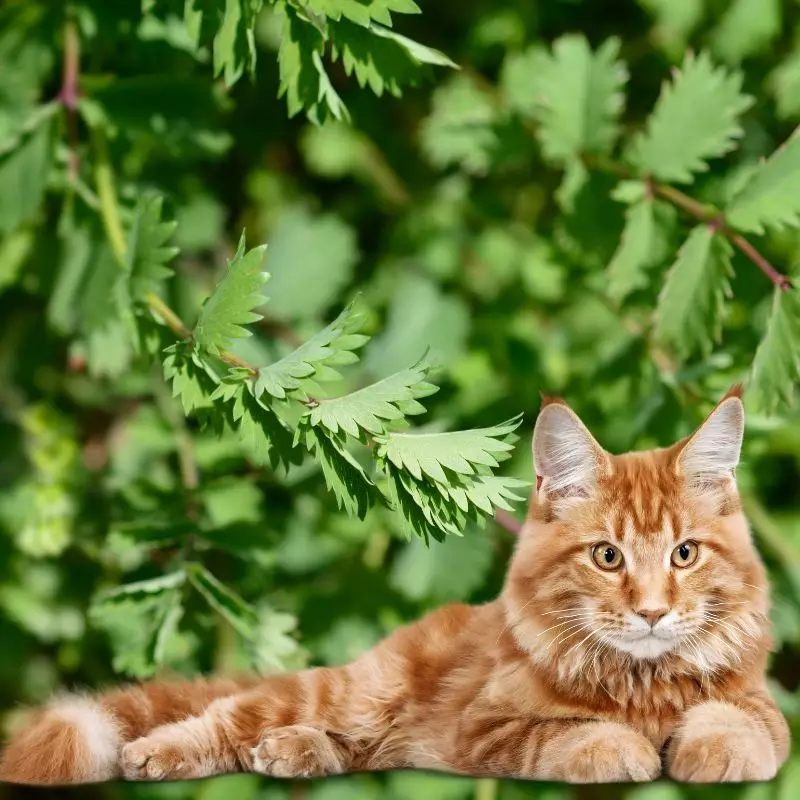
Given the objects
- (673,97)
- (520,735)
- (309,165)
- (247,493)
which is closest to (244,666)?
(247,493)

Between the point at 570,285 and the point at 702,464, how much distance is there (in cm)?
52

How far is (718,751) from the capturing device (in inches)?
22.8

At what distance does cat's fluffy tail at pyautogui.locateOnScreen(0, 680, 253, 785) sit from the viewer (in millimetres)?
650

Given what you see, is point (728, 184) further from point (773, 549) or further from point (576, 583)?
point (576, 583)

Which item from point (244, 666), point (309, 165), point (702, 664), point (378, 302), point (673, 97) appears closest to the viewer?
point (702, 664)

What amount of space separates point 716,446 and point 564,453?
0.26 feet

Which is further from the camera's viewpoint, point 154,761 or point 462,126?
point 462,126

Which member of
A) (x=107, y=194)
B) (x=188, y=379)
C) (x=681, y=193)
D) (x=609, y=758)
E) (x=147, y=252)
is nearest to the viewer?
(x=609, y=758)

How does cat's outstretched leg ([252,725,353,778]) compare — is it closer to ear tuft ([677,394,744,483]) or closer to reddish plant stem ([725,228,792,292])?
ear tuft ([677,394,744,483])

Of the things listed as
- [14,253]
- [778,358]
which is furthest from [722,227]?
[14,253]

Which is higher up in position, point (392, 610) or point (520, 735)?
point (520, 735)

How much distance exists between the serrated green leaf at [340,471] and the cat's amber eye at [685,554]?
0.16m

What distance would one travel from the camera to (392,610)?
104 centimetres

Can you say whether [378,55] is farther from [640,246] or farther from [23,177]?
[23,177]
